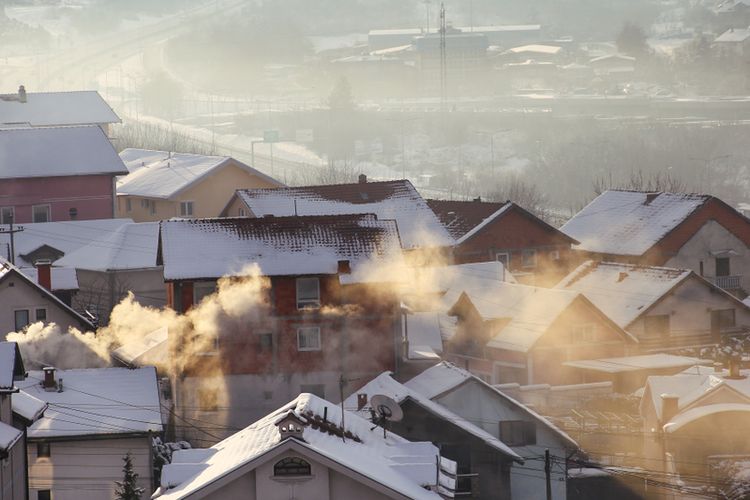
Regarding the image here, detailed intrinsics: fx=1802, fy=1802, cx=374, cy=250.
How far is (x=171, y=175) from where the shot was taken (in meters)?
56.9

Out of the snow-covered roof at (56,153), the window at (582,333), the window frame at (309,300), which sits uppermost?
the snow-covered roof at (56,153)

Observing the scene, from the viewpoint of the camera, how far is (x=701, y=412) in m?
27.3

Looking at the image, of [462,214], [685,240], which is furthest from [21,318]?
[685,240]

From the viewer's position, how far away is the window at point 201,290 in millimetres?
30391

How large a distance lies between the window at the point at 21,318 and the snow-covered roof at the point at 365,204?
6.99m

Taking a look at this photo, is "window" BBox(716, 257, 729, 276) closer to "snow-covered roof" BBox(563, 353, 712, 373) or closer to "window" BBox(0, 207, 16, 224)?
"snow-covered roof" BBox(563, 353, 712, 373)

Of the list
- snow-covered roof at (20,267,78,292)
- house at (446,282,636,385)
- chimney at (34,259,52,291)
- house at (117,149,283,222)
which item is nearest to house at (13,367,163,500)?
house at (446,282,636,385)

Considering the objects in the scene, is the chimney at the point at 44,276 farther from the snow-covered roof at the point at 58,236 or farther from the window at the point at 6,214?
the window at the point at 6,214

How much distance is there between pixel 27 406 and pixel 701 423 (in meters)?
10.2

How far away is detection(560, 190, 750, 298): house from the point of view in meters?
44.6

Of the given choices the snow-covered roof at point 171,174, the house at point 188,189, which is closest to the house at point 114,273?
the house at point 188,189

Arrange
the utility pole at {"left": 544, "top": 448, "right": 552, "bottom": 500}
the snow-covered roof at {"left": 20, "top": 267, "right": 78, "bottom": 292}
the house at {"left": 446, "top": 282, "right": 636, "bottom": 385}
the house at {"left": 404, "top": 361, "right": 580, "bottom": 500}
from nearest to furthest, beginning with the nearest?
the utility pole at {"left": 544, "top": 448, "right": 552, "bottom": 500}, the house at {"left": 404, "top": 361, "right": 580, "bottom": 500}, the house at {"left": 446, "top": 282, "right": 636, "bottom": 385}, the snow-covered roof at {"left": 20, "top": 267, "right": 78, "bottom": 292}

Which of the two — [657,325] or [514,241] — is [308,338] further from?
[514,241]

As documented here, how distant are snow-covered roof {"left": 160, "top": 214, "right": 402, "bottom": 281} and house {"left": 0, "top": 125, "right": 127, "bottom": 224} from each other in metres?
22.2
